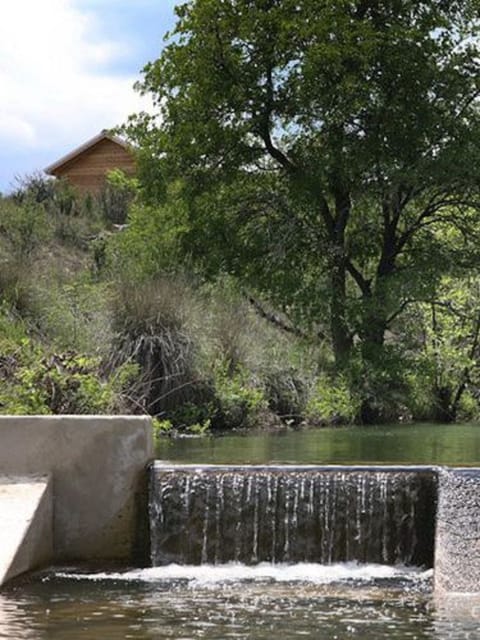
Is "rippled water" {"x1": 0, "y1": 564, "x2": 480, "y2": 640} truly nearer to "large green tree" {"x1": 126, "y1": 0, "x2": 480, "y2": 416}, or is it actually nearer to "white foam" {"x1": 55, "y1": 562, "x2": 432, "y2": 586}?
"white foam" {"x1": 55, "y1": 562, "x2": 432, "y2": 586}

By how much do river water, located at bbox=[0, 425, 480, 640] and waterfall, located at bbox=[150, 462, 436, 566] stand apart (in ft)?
0.64

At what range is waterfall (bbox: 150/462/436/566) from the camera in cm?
1034

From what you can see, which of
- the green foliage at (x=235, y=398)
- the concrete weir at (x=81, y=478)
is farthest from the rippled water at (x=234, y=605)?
the green foliage at (x=235, y=398)

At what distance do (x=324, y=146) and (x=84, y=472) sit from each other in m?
14.5

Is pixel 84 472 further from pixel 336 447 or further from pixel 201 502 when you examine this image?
pixel 336 447

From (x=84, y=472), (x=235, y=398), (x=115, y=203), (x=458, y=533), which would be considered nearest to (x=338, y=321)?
(x=235, y=398)

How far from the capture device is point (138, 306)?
18.2 meters

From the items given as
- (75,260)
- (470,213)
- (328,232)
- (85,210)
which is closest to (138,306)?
(328,232)

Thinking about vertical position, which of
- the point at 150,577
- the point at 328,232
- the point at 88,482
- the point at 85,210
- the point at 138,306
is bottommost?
the point at 150,577

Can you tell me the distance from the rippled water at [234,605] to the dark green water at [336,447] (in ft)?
7.18

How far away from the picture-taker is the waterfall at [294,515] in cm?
1034

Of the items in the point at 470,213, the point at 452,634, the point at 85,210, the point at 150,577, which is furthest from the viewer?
the point at 85,210

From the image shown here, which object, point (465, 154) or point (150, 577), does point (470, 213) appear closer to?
point (465, 154)

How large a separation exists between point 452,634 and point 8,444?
462 centimetres
